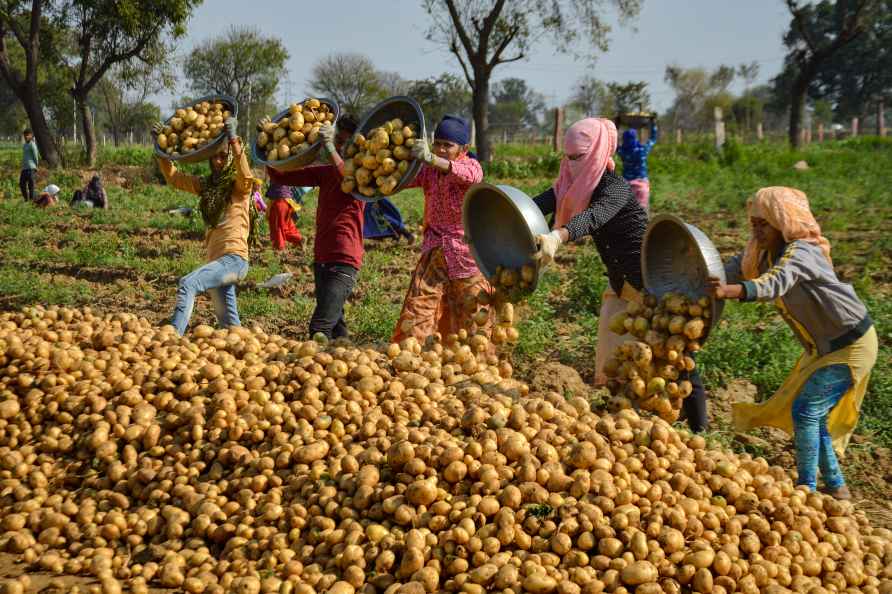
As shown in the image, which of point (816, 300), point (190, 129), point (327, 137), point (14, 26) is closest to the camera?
point (816, 300)

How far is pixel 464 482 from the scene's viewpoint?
104 inches

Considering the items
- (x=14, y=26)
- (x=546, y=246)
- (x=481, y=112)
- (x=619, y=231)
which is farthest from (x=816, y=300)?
(x=14, y=26)

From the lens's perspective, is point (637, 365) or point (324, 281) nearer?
point (637, 365)

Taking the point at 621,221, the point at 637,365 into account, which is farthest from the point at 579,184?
the point at 637,365

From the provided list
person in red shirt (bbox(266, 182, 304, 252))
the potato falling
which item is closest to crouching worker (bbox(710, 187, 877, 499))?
the potato falling

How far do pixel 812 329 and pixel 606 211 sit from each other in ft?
3.32

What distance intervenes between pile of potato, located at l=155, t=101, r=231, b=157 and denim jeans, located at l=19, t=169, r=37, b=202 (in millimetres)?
11520

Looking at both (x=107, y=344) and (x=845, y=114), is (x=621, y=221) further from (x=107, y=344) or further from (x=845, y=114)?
(x=845, y=114)

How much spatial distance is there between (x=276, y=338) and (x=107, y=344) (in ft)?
2.62

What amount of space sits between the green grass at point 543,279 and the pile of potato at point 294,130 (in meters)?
1.84

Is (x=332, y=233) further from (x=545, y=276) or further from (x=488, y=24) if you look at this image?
(x=488, y=24)

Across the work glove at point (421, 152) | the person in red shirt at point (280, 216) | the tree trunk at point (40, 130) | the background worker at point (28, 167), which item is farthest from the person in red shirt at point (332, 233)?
the tree trunk at point (40, 130)

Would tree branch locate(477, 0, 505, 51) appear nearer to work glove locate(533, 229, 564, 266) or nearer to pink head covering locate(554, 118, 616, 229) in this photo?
pink head covering locate(554, 118, 616, 229)

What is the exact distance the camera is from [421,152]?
13.1ft
